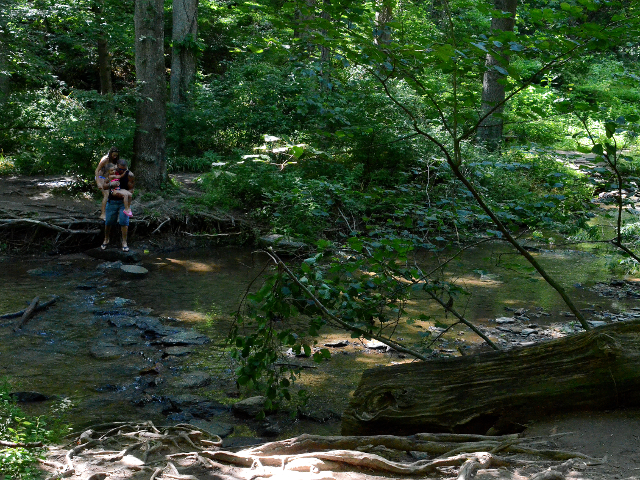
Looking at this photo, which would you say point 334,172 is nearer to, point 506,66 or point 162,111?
point 162,111

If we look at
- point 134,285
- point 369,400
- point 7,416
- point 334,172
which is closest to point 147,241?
point 134,285

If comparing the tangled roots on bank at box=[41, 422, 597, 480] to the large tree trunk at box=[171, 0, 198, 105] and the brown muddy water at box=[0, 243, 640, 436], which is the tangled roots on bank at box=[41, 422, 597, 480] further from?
the large tree trunk at box=[171, 0, 198, 105]

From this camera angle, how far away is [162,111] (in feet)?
49.8

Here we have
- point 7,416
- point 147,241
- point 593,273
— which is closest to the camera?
point 7,416

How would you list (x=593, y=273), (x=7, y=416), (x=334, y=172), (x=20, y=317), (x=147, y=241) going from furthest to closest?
(x=334, y=172) → (x=147, y=241) → (x=593, y=273) → (x=20, y=317) → (x=7, y=416)

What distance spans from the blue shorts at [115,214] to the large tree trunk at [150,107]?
2448 mm

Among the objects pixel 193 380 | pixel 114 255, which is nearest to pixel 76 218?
pixel 114 255

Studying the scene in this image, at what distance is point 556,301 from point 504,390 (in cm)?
647

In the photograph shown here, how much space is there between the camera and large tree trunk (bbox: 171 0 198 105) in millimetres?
20391

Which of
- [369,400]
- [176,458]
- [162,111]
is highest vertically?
[162,111]

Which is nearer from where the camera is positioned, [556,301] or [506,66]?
[506,66]

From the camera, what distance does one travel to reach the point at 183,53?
20547 millimetres

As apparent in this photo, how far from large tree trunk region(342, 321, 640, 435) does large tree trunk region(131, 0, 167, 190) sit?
11.3m

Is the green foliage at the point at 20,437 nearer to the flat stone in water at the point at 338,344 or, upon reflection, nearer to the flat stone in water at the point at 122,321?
the flat stone in water at the point at 122,321
